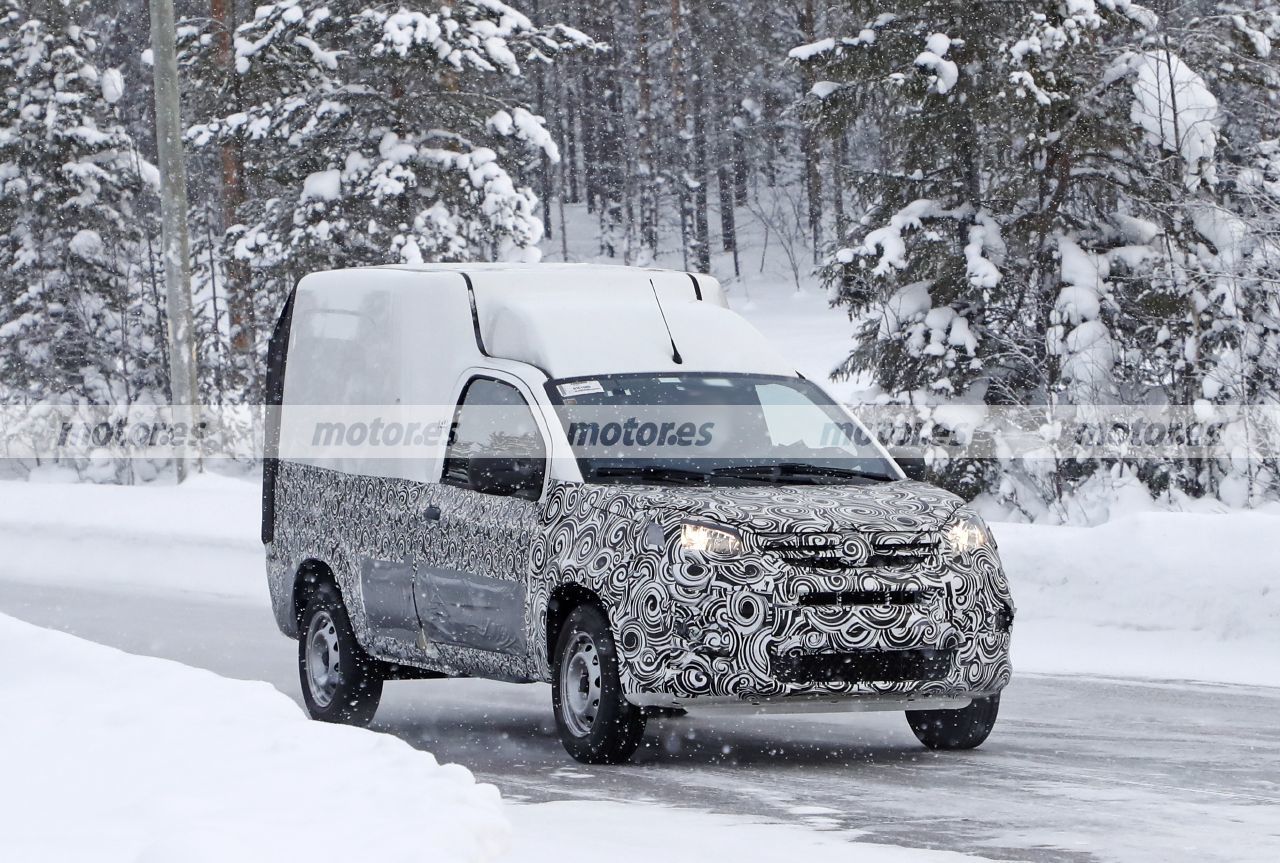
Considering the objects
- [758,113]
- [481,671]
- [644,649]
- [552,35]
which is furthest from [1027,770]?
[758,113]

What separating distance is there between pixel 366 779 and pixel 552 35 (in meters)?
22.4

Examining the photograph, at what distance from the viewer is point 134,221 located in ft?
114

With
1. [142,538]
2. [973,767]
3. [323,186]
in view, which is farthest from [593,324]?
[323,186]

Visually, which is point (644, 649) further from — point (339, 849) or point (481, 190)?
point (481, 190)

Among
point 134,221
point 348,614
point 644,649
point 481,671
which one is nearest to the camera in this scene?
point 644,649

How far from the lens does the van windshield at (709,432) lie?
879cm

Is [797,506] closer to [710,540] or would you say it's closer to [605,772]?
[710,540]

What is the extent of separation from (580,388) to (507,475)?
76 cm

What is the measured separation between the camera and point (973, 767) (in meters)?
8.38

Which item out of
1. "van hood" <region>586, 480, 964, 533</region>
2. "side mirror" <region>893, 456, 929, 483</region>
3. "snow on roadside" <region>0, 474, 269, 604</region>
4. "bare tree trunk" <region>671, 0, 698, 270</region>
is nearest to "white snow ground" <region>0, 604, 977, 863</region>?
"van hood" <region>586, 480, 964, 533</region>

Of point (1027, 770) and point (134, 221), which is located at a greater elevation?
point (134, 221)

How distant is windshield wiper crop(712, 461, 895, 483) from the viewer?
28.7 ft

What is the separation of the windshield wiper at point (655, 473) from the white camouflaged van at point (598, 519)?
0.02 m

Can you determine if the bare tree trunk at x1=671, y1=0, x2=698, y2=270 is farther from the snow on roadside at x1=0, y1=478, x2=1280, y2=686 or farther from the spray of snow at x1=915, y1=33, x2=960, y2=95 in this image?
the snow on roadside at x1=0, y1=478, x2=1280, y2=686
